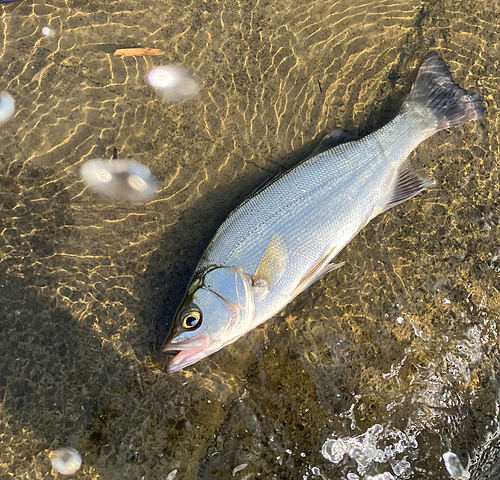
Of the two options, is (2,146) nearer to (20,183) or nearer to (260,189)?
(20,183)

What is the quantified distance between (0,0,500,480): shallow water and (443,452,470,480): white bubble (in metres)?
0.08

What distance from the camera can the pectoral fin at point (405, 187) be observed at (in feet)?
11.5

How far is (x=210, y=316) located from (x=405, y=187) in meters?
2.27

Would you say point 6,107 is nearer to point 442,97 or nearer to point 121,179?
point 121,179

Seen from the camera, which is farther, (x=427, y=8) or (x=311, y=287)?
(x=427, y=8)

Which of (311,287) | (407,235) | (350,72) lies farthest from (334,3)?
(311,287)

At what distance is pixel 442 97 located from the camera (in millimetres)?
3650

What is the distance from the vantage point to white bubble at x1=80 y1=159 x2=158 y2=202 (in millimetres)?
3611

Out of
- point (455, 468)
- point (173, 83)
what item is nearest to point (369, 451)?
point (455, 468)

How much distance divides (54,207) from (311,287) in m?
2.69

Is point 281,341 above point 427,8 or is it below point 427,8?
below

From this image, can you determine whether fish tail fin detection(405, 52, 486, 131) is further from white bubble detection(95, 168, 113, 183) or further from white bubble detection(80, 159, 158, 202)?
white bubble detection(95, 168, 113, 183)

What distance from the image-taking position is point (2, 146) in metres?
3.57

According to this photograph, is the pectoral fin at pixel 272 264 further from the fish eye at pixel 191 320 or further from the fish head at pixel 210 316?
the fish eye at pixel 191 320
